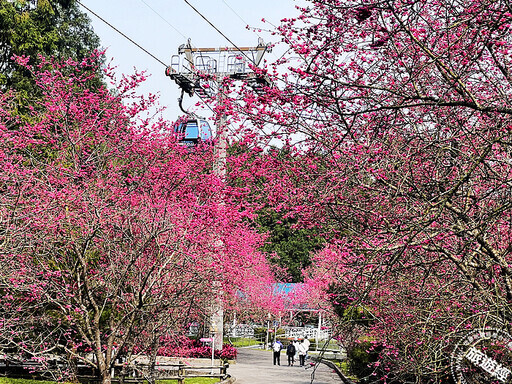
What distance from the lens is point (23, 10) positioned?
33.0m

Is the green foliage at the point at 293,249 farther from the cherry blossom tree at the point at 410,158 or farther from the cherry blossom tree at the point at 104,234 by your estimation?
the cherry blossom tree at the point at 410,158

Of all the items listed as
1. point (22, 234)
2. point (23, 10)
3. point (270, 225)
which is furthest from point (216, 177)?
point (270, 225)

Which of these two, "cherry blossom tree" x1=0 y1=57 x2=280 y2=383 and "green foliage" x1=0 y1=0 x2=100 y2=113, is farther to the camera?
"green foliage" x1=0 y1=0 x2=100 y2=113

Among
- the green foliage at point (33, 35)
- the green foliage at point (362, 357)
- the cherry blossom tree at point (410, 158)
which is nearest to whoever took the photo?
the cherry blossom tree at point (410, 158)

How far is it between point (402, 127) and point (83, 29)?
1427 inches

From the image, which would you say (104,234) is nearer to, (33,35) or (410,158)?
(410,158)

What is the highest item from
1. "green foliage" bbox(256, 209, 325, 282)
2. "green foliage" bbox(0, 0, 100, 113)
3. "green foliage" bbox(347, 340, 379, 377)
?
"green foliage" bbox(0, 0, 100, 113)

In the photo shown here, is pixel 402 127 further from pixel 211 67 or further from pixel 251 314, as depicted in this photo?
pixel 251 314

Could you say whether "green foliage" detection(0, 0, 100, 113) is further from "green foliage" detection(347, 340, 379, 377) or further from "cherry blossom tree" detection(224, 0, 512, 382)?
"cherry blossom tree" detection(224, 0, 512, 382)

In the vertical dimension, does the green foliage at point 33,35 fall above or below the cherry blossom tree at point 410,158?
above

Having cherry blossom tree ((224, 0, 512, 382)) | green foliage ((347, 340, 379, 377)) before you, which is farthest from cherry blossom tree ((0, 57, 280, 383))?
green foliage ((347, 340, 379, 377))

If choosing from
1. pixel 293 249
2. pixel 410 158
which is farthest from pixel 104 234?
pixel 293 249

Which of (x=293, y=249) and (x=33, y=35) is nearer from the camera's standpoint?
(x=33, y=35)

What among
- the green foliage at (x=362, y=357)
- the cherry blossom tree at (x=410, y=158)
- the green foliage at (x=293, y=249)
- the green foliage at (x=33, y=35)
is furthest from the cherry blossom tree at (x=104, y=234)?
the green foliage at (x=293, y=249)
